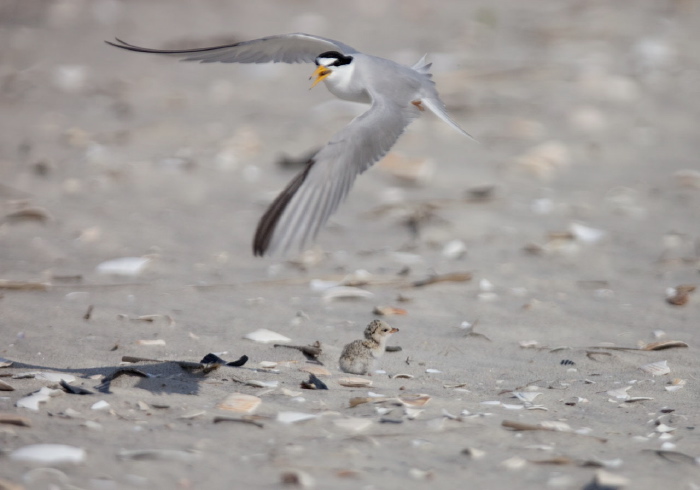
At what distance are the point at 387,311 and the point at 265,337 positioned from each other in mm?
695

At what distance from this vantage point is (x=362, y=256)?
17.4 ft

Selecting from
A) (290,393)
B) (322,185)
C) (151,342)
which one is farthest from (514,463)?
(151,342)

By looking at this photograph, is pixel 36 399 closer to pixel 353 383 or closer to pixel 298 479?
pixel 298 479

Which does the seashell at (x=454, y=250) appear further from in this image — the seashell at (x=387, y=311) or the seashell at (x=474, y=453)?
the seashell at (x=474, y=453)

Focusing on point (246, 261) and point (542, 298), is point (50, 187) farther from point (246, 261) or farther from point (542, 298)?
point (542, 298)

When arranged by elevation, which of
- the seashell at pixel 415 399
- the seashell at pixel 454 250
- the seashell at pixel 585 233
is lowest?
the seashell at pixel 415 399

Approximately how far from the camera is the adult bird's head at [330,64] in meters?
4.26

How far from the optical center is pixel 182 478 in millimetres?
2459

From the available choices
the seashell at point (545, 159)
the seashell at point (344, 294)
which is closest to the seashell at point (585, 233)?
the seashell at point (545, 159)

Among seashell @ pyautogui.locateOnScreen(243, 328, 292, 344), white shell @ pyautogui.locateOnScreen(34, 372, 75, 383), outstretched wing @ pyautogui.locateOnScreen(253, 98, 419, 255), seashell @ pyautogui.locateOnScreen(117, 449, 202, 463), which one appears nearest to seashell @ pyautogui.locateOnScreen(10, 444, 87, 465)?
seashell @ pyautogui.locateOnScreen(117, 449, 202, 463)

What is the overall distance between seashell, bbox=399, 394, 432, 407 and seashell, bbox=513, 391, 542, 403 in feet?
1.18

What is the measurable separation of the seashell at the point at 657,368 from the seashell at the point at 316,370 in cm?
131

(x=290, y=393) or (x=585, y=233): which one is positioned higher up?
(x=585, y=233)

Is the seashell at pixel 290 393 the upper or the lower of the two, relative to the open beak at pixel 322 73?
lower
